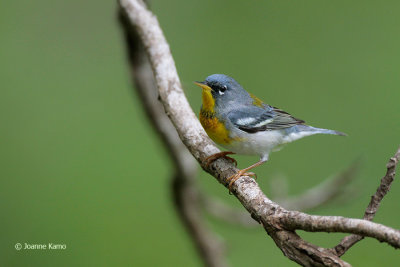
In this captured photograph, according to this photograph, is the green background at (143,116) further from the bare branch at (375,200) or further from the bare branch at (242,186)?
the bare branch at (375,200)

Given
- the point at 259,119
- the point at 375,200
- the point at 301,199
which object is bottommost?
the point at 301,199

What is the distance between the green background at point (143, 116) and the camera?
595cm

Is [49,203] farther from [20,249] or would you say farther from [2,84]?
[2,84]

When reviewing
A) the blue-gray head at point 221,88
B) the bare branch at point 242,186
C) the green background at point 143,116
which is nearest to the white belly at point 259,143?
the bare branch at point 242,186

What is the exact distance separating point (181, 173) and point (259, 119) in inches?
39.6

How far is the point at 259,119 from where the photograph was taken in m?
4.18

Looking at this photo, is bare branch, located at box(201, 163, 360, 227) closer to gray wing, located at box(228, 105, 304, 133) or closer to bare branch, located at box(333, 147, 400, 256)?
gray wing, located at box(228, 105, 304, 133)

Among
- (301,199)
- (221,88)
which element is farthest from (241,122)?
(301,199)

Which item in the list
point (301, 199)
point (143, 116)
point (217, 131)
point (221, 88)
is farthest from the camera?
point (143, 116)

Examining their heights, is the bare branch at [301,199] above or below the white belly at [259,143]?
below

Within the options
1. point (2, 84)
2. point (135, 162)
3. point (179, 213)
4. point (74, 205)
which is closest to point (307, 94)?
point (135, 162)

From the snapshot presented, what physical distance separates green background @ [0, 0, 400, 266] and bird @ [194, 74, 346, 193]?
129 cm

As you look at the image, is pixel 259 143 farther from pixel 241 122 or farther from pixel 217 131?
pixel 217 131

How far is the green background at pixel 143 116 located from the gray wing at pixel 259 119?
50.5 inches
